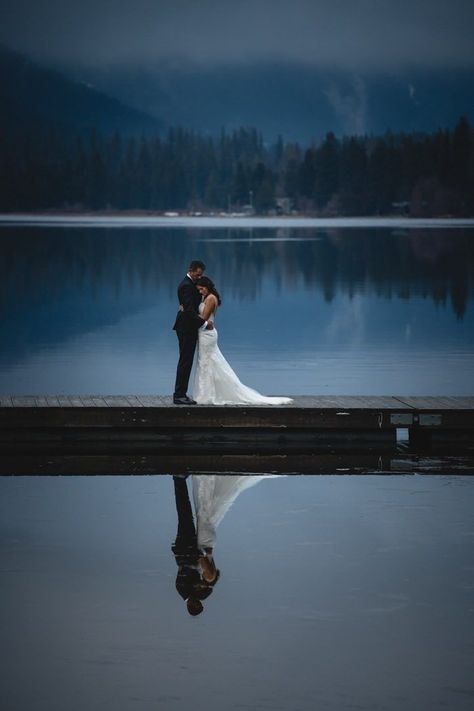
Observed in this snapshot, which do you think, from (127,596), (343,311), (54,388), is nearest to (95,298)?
(343,311)

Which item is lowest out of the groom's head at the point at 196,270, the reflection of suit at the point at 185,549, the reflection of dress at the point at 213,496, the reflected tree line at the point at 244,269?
the reflected tree line at the point at 244,269

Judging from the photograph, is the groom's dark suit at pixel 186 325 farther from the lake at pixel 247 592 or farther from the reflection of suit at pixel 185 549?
the reflection of suit at pixel 185 549

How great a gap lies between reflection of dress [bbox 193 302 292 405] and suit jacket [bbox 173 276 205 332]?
25 centimetres

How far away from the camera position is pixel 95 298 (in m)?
58.2

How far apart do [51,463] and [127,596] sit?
6.40 m

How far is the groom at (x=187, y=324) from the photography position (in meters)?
18.6

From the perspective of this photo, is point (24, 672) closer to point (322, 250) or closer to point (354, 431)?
point (354, 431)

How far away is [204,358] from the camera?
63.1 feet

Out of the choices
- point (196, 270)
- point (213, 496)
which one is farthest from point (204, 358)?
point (213, 496)

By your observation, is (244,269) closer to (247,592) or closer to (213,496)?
(213,496)

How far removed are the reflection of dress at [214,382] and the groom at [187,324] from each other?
0.41ft

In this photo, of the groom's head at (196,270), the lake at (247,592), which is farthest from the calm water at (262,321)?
the groom's head at (196,270)

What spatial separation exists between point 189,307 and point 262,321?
27.8m

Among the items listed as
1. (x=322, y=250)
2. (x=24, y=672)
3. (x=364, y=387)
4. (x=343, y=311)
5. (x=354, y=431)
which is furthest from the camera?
(x=322, y=250)
